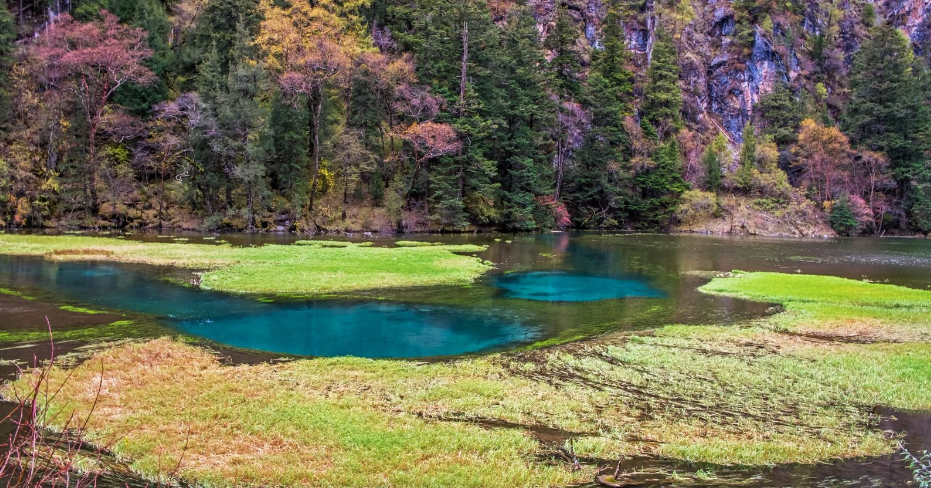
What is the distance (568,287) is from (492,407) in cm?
1834

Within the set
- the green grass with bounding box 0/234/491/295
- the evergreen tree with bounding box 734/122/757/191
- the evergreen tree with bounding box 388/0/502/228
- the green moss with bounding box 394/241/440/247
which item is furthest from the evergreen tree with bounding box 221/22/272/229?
the evergreen tree with bounding box 734/122/757/191

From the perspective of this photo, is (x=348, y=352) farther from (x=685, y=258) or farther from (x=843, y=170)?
(x=843, y=170)

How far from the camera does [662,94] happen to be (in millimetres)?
81750

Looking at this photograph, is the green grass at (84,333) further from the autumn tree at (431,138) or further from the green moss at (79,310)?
the autumn tree at (431,138)

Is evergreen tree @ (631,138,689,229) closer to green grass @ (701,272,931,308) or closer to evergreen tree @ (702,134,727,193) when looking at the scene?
evergreen tree @ (702,134,727,193)

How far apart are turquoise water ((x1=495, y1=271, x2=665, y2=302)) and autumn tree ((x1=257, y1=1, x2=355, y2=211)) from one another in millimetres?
33950

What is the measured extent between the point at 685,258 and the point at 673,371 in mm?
30761

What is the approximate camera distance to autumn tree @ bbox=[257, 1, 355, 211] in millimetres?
55438

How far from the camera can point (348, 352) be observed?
16.3 m

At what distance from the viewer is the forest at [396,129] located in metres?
54.1

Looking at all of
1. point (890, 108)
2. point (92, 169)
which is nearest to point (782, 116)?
point (890, 108)

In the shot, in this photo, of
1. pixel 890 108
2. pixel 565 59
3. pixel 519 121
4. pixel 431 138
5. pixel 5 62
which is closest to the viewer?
pixel 5 62

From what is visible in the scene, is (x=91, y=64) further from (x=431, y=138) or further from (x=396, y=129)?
(x=431, y=138)

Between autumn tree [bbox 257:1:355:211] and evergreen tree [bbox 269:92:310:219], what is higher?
autumn tree [bbox 257:1:355:211]
